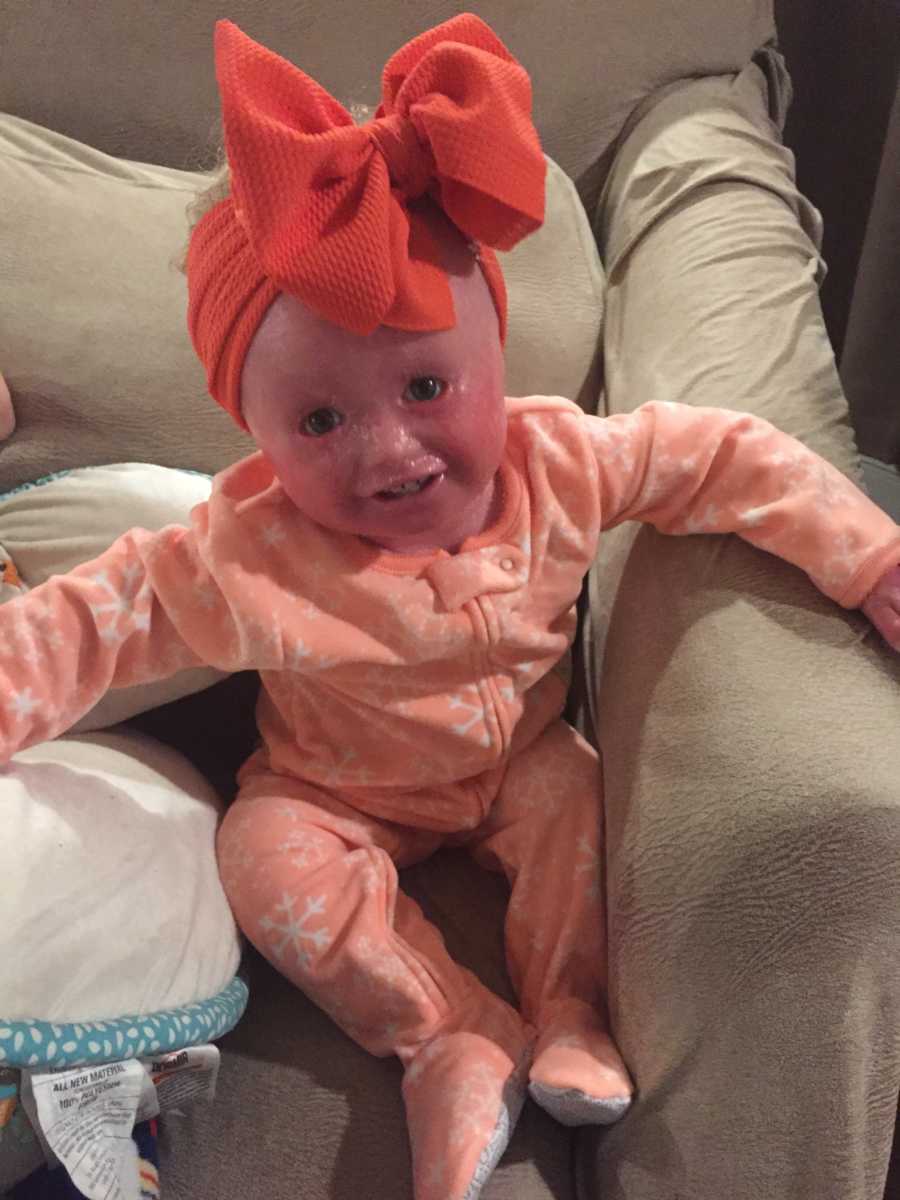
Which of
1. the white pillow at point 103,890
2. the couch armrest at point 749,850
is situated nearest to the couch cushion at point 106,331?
the couch armrest at point 749,850

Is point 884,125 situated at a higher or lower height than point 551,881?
higher

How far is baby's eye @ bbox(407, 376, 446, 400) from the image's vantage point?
2.14 feet

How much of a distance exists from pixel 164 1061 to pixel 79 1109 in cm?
7

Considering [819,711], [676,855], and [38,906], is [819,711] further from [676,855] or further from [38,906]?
[38,906]

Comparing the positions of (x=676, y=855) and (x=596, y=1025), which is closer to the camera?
(x=676, y=855)

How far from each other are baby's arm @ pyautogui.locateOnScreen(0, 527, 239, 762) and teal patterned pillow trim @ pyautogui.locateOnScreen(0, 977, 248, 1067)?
7.8 inches

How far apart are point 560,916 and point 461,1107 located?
170mm

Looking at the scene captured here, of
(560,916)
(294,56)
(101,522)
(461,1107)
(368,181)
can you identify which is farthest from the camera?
(294,56)

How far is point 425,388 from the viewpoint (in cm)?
66

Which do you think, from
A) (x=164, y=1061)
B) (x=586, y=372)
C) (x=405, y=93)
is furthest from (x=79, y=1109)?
(x=586, y=372)

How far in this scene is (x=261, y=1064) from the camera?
2.56 ft

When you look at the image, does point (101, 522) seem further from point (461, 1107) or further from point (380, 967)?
point (461, 1107)

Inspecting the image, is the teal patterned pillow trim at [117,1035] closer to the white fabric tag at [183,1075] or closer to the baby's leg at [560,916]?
the white fabric tag at [183,1075]

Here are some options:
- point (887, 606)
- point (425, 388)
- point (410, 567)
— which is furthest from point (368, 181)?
point (887, 606)
